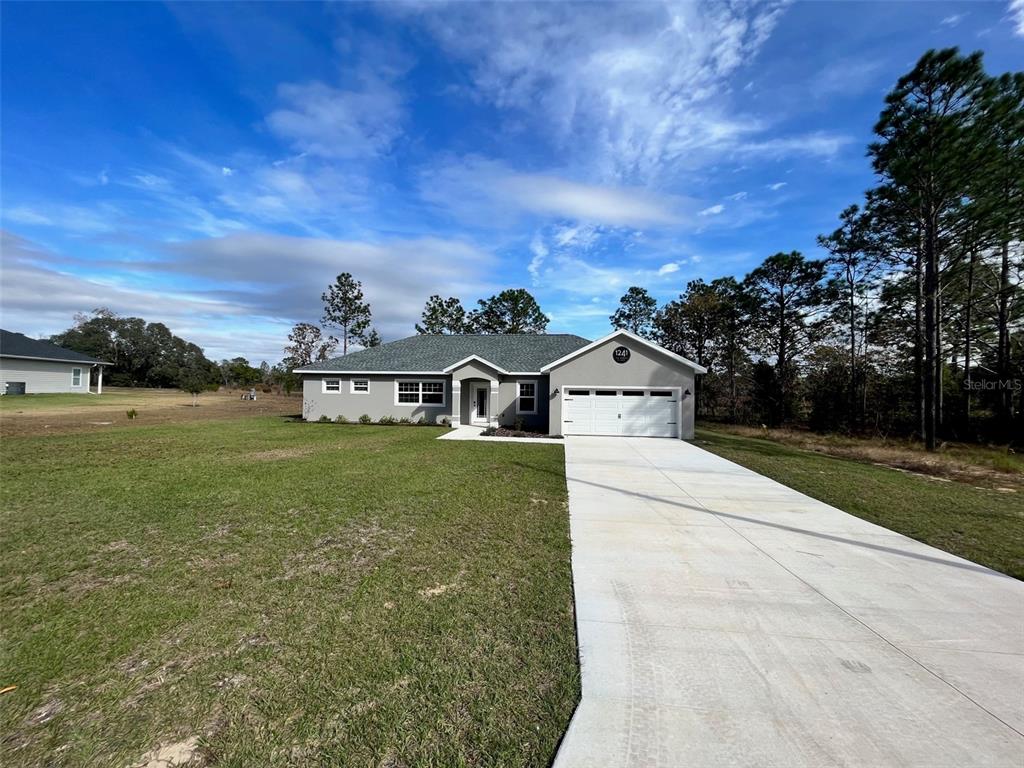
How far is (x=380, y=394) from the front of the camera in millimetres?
20875

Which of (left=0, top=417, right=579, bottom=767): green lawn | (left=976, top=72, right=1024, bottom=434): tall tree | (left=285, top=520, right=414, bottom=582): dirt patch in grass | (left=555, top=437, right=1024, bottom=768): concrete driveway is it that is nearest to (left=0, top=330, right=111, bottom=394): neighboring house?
(left=0, top=417, right=579, bottom=767): green lawn

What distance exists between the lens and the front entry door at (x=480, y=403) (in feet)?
67.1

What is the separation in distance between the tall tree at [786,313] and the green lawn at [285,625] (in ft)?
91.7

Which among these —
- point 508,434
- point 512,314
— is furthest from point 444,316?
point 508,434

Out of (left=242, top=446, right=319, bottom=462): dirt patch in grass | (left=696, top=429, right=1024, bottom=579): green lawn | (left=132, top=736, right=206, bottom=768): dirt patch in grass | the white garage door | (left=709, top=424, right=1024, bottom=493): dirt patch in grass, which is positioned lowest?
(left=709, top=424, right=1024, bottom=493): dirt patch in grass

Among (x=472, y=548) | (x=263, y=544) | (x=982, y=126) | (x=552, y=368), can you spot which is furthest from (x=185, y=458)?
(x=982, y=126)

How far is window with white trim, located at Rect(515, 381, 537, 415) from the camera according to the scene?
64.9ft

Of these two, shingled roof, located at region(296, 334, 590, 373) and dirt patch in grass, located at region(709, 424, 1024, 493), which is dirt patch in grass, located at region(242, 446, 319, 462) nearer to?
shingled roof, located at region(296, 334, 590, 373)

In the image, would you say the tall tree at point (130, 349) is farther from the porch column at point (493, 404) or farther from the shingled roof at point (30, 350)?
the porch column at point (493, 404)

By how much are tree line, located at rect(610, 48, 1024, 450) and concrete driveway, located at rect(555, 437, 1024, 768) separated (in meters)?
16.2

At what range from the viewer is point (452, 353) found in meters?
22.5

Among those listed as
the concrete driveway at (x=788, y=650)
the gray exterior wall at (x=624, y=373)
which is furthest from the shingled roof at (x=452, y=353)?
the concrete driveway at (x=788, y=650)

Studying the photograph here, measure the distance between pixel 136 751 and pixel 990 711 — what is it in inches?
191

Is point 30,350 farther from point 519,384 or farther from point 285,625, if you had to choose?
point 285,625
